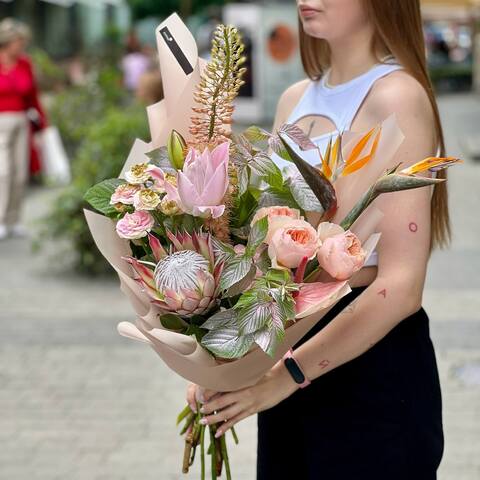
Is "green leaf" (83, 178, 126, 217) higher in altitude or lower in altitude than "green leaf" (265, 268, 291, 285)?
higher

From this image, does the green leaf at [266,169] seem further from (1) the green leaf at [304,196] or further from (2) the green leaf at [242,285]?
(2) the green leaf at [242,285]

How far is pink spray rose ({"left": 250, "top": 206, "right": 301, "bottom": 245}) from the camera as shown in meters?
1.92

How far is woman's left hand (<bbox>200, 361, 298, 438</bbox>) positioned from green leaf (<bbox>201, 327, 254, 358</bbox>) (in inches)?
9.2

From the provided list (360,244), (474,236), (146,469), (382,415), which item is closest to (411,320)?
(382,415)

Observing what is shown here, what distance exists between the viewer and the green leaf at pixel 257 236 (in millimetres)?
1918

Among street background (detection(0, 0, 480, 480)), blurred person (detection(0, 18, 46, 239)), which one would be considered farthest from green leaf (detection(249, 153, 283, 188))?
blurred person (detection(0, 18, 46, 239))

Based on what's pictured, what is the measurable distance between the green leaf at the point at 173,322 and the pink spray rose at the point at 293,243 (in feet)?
0.71

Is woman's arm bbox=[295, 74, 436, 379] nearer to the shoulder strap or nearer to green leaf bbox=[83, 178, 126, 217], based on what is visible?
the shoulder strap

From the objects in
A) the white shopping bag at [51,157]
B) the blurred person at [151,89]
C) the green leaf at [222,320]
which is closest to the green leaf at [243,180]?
the green leaf at [222,320]

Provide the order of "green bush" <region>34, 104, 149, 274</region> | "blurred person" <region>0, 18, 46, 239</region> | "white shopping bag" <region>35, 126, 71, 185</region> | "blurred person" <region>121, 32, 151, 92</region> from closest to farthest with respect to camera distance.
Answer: "green bush" <region>34, 104, 149, 274</region> → "blurred person" <region>0, 18, 46, 239</region> → "white shopping bag" <region>35, 126, 71, 185</region> → "blurred person" <region>121, 32, 151, 92</region>

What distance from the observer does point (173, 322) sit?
6.57ft

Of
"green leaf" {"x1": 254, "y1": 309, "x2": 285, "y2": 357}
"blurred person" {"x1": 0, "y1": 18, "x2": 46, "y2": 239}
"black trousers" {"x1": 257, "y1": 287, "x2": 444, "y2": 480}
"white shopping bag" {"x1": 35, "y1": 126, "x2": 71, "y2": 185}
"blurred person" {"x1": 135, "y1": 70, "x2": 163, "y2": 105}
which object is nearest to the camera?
"green leaf" {"x1": 254, "y1": 309, "x2": 285, "y2": 357}

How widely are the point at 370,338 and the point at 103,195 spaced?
584 millimetres

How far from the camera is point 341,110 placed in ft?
7.70
